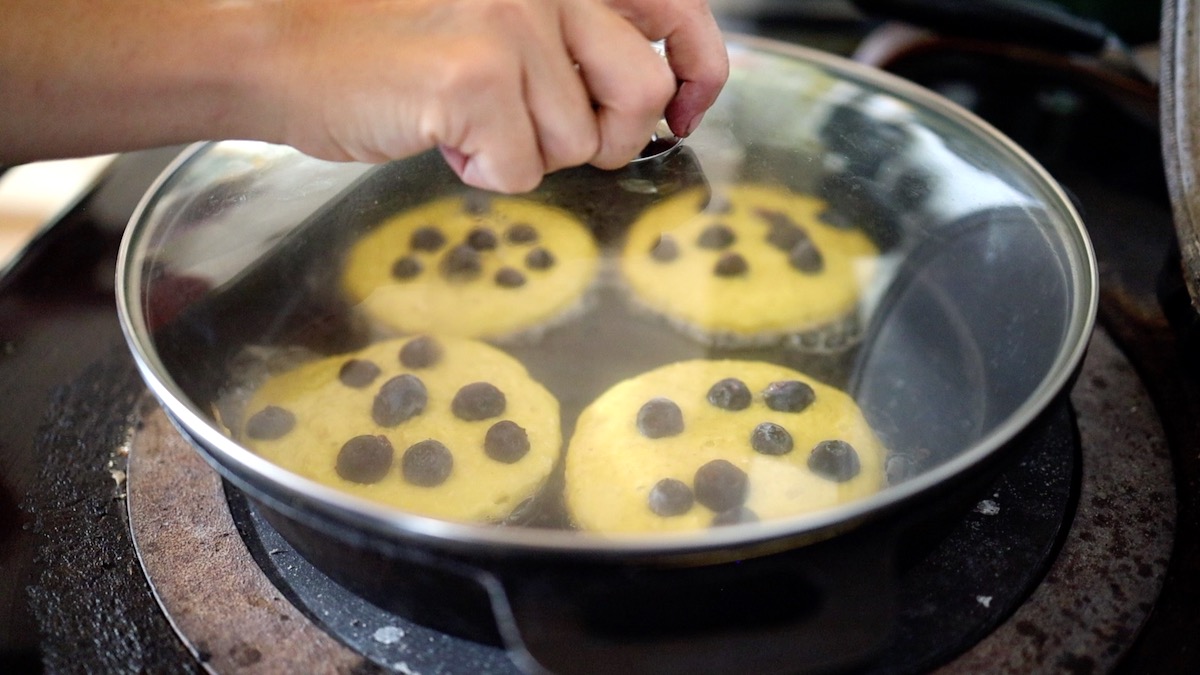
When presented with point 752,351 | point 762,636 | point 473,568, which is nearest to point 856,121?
point 752,351

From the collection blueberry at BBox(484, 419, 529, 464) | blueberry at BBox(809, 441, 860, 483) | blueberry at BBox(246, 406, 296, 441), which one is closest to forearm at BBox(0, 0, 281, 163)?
blueberry at BBox(246, 406, 296, 441)

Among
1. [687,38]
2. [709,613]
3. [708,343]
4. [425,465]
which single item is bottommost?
[708,343]

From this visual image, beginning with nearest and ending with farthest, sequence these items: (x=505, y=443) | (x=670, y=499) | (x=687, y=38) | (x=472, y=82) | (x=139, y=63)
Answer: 1. (x=472, y=82)
2. (x=139, y=63)
3. (x=687, y=38)
4. (x=670, y=499)
5. (x=505, y=443)

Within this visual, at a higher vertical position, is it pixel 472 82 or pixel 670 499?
pixel 472 82

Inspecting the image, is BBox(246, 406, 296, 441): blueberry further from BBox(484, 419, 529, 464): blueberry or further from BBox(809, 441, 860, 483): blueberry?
BBox(809, 441, 860, 483): blueberry

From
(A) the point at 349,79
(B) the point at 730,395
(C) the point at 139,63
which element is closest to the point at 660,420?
(B) the point at 730,395

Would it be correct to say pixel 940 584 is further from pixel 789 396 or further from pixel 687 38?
pixel 687 38

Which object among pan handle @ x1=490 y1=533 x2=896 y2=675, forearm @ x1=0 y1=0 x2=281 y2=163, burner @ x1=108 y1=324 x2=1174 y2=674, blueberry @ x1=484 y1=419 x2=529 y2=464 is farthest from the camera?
blueberry @ x1=484 y1=419 x2=529 y2=464

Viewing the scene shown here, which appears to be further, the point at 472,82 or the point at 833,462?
the point at 833,462
